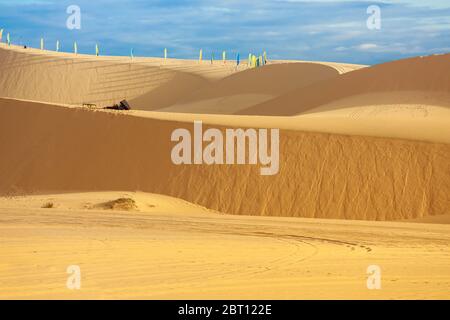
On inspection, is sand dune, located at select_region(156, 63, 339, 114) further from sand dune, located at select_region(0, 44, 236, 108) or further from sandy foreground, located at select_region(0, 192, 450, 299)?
sandy foreground, located at select_region(0, 192, 450, 299)

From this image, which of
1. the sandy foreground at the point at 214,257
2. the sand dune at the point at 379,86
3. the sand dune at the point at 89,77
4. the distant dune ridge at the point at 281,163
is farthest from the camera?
the sand dune at the point at 89,77

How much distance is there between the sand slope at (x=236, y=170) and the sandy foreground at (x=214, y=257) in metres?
4.84

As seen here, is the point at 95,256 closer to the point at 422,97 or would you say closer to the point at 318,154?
the point at 318,154

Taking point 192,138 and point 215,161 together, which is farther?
point 192,138

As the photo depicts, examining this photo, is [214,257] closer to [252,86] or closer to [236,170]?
[236,170]

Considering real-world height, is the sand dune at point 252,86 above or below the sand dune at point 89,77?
below

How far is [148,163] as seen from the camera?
27625 mm

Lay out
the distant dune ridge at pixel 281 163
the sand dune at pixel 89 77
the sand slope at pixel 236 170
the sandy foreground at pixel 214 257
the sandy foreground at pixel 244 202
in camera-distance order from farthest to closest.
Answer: the sand dune at pixel 89 77 < the distant dune ridge at pixel 281 163 < the sand slope at pixel 236 170 < the sandy foreground at pixel 244 202 < the sandy foreground at pixel 214 257

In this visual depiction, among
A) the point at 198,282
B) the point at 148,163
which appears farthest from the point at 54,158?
the point at 198,282

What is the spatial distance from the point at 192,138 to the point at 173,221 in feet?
36.7

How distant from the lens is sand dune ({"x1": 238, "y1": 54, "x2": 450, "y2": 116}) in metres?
43.6

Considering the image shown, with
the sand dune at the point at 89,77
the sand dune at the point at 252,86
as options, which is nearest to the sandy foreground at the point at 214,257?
the sand dune at the point at 252,86

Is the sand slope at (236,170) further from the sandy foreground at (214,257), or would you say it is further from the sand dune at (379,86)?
the sand dune at (379,86)

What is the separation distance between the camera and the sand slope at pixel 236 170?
76.1 feet
